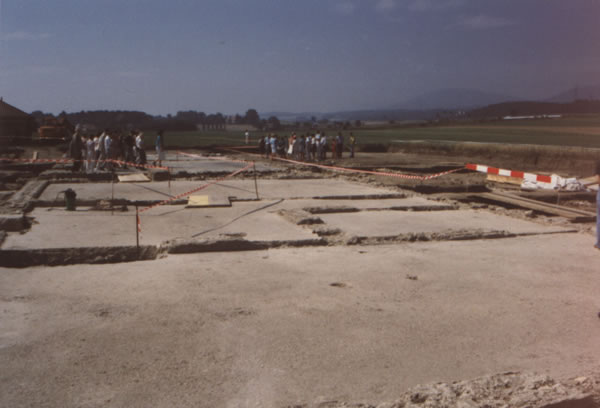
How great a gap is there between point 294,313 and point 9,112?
46779 millimetres

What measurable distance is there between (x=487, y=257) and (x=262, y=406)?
5.07 m

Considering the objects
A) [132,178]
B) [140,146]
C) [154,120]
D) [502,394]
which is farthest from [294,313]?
[154,120]

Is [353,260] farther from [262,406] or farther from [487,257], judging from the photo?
[262,406]

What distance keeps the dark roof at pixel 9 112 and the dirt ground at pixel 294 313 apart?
124 feet

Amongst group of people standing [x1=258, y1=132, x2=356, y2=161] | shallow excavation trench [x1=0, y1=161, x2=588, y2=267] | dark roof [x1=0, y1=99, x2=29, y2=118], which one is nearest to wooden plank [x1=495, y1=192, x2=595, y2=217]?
shallow excavation trench [x1=0, y1=161, x2=588, y2=267]

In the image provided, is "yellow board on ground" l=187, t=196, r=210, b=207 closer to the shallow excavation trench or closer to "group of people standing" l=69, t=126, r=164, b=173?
the shallow excavation trench

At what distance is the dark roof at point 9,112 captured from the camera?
42.0 metres

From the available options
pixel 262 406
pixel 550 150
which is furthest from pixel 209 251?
pixel 550 150

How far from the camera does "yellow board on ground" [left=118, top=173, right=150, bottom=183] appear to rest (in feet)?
56.7

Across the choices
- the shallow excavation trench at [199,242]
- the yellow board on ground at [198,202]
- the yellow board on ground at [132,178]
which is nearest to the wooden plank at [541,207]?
the shallow excavation trench at [199,242]

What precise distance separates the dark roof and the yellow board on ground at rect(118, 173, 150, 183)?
2818 cm

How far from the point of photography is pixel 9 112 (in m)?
44.7

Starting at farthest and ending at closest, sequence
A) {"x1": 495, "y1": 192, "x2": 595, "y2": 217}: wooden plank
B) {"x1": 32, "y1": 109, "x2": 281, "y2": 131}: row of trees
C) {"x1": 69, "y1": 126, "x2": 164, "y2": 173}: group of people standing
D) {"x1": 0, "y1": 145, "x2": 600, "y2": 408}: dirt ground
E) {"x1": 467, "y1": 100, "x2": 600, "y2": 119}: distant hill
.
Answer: {"x1": 467, "y1": 100, "x2": 600, "y2": 119}: distant hill < {"x1": 32, "y1": 109, "x2": 281, "y2": 131}: row of trees < {"x1": 69, "y1": 126, "x2": 164, "y2": 173}: group of people standing < {"x1": 495, "y1": 192, "x2": 595, "y2": 217}: wooden plank < {"x1": 0, "y1": 145, "x2": 600, "y2": 408}: dirt ground

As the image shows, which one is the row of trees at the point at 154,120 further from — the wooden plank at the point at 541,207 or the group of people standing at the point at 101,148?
the wooden plank at the point at 541,207
